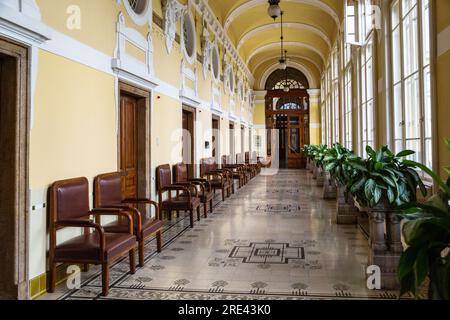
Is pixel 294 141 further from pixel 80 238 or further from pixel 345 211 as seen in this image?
pixel 80 238

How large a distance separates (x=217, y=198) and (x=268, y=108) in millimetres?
12314

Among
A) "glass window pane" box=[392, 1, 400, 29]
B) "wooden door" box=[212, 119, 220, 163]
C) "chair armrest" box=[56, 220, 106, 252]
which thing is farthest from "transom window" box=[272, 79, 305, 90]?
"chair armrest" box=[56, 220, 106, 252]

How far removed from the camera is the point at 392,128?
18.6 ft

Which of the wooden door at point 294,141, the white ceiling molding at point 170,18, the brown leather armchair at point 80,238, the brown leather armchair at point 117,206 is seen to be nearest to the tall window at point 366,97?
the white ceiling molding at point 170,18

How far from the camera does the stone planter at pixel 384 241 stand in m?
3.34

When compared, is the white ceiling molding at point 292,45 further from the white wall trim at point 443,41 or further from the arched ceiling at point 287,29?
the white wall trim at point 443,41

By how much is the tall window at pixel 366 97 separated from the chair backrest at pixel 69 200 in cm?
549

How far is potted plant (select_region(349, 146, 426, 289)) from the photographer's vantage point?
10.3ft

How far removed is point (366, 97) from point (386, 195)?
4922mm

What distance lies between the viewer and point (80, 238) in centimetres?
347

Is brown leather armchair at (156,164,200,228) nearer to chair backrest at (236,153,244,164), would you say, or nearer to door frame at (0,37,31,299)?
door frame at (0,37,31,299)

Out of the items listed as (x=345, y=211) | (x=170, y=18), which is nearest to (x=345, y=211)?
(x=345, y=211)

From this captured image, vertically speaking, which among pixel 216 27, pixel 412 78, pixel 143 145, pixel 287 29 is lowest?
pixel 143 145

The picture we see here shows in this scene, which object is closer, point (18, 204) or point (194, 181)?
point (18, 204)
